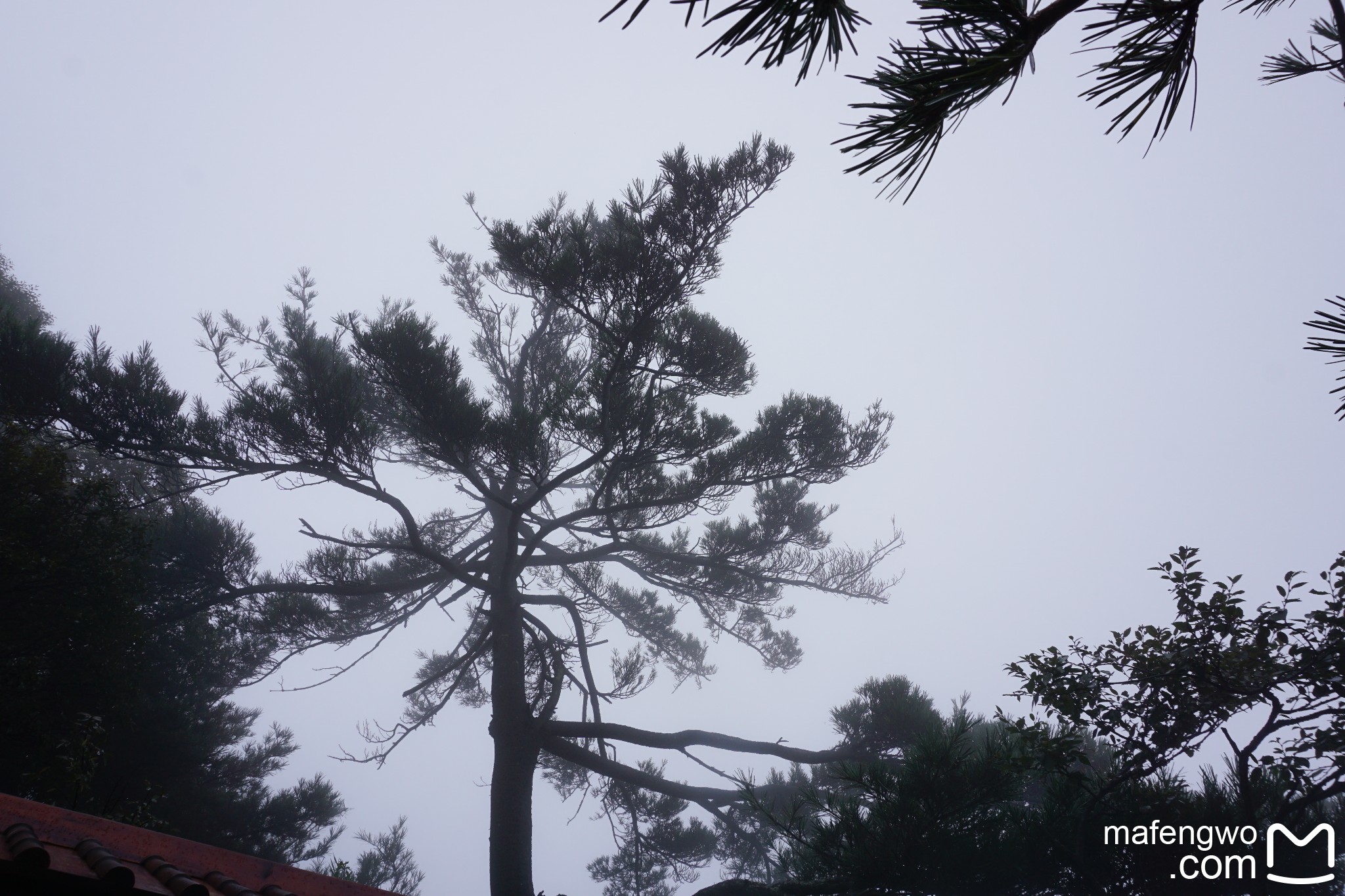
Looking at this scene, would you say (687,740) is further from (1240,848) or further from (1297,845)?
(1297,845)

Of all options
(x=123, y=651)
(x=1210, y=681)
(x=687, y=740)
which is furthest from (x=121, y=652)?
(x=1210, y=681)

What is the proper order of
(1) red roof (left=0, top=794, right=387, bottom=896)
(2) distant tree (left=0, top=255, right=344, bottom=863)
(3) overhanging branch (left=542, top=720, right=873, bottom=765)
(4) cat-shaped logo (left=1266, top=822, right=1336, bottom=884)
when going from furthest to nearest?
1. (3) overhanging branch (left=542, top=720, right=873, bottom=765)
2. (2) distant tree (left=0, top=255, right=344, bottom=863)
3. (4) cat-shaped logo (left=1266, top=822, right=1336, bottom=884)
4. (1) red roof (left=0, top=794, right=387, bottom=896)

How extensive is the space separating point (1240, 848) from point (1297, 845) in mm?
279

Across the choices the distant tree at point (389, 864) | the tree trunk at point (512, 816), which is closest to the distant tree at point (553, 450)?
the tree trunk at point (512, 816)

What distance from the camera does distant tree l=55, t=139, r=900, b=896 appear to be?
6.98 metres

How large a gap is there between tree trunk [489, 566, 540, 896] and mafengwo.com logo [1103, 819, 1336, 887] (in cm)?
551

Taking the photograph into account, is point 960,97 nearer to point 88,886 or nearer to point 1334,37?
point 1334,37

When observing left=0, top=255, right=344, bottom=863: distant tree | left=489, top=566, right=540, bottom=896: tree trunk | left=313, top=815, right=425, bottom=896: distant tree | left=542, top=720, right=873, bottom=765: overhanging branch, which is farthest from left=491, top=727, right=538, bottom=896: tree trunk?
left=313, top=815, right=425, bottom=896: distant tree

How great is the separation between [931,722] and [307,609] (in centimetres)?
703

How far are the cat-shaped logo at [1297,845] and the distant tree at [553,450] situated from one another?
4819 millimetres

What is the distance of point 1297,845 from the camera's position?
3857 mm

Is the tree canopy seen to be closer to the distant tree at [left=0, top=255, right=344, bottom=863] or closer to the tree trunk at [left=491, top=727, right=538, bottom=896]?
the distant tree at [left=0, top=255, right=344, bottom=863]

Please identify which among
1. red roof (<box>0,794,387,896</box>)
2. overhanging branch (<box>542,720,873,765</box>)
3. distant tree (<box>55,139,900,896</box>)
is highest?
distant tree (<box>55,139,900,896</box>)

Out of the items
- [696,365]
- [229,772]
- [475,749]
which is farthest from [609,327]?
[475,749]
